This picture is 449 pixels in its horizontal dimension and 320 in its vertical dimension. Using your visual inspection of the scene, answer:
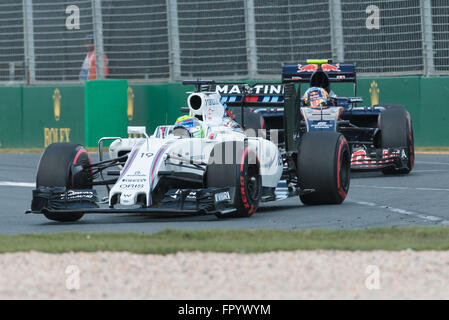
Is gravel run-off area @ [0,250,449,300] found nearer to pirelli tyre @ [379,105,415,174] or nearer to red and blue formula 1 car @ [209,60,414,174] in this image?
red and blue formula 1 car @ [209,60,414,174]

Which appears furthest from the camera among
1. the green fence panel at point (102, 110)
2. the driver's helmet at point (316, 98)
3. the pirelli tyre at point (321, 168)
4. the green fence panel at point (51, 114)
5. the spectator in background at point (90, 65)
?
the spectator in background at point (90, 65)

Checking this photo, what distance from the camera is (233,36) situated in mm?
21375

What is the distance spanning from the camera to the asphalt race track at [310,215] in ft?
32.8

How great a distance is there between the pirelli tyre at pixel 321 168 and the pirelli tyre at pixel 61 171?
2527 mm

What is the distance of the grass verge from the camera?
26.3ft

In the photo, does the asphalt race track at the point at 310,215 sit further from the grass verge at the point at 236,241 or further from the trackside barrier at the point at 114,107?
the trackside barrier at the point at 114,107

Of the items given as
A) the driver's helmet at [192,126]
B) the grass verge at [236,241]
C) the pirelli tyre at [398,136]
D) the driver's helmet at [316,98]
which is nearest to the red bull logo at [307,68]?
the driver's helmet at [316,98]

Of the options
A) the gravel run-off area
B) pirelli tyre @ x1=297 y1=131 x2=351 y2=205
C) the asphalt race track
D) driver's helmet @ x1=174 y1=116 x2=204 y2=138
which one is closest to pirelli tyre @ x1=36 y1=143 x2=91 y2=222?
the asphalt race track

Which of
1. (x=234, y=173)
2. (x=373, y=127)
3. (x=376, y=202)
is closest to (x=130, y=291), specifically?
(x=234, y=173)

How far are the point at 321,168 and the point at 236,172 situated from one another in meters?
1.70

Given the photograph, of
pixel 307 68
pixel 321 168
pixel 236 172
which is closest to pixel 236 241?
pixel 236 172

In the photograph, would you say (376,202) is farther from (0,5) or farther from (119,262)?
(0,5)

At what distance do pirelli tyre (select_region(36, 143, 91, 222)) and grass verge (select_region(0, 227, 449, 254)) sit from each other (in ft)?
5.06

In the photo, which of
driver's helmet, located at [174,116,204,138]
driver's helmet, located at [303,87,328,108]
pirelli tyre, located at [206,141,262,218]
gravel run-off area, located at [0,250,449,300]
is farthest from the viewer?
driver's helmet, located at [303,87,328,108]
